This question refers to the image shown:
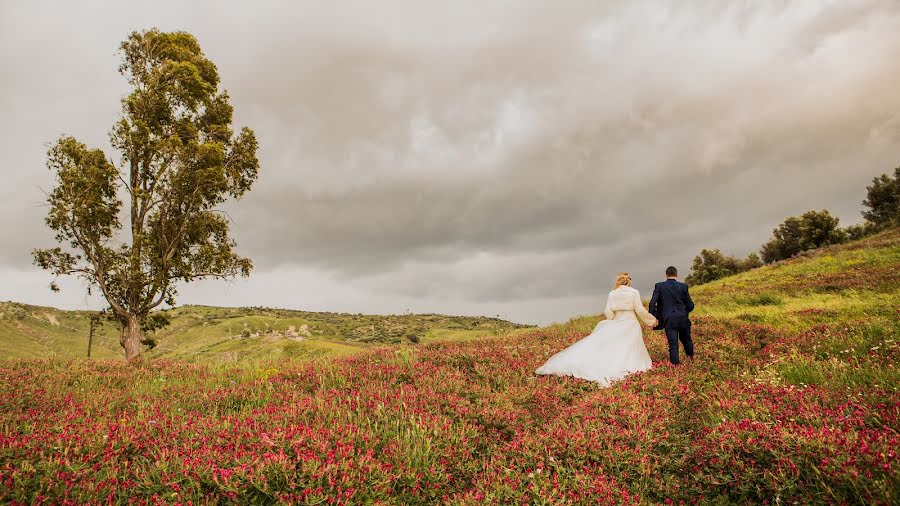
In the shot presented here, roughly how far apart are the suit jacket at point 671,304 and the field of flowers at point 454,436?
1.56 meters

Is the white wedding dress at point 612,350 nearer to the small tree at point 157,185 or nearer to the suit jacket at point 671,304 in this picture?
the suit jacket at point 671,304

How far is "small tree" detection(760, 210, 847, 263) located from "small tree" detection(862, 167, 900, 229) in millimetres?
4025

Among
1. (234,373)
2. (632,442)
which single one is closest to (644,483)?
(632,442)

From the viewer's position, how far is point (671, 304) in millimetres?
10930

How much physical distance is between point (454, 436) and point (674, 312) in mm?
7782

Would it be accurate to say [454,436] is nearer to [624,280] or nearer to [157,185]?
[624,280]

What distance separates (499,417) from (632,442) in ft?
5.94

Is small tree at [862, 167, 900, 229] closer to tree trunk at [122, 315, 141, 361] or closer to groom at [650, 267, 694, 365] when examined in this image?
groom at [650, 267, 694, 365]

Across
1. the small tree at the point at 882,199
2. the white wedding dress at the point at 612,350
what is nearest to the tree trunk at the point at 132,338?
the white wedding dress at the point at 612,350

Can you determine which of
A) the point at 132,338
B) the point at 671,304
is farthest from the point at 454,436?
the point at 132,338

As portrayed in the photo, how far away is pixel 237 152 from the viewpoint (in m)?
22.3

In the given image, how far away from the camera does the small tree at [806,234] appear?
54.6m

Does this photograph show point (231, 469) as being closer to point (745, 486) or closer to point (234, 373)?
point (745, 486)

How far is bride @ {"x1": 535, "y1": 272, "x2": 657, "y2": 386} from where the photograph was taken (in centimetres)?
947
